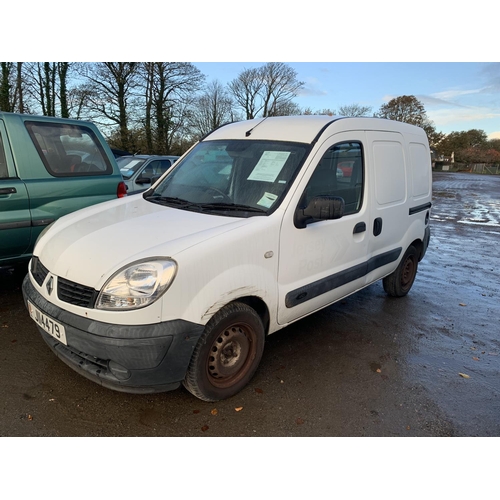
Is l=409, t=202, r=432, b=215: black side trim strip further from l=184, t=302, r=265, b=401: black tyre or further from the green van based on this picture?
the green van

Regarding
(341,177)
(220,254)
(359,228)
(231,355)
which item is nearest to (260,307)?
(231,355)

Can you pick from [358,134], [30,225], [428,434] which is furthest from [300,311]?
[30,225]

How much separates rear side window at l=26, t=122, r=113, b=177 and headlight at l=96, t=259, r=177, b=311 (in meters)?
2.72

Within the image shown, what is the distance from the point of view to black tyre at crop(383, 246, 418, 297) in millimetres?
4859

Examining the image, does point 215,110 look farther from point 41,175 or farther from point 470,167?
point 470,167

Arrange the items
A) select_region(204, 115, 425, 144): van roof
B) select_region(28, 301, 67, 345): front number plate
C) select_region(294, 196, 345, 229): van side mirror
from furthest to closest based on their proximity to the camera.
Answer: select_region(204, 115, 425, 144): van roof < select_region(294, 196, 345, 229): van side mirror < select_region(28, 301, 67, 345): front number plate

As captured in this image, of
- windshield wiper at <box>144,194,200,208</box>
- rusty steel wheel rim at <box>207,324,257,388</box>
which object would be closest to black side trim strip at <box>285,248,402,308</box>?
rusty steel wheel rim at <box>207,324,257,388</box>

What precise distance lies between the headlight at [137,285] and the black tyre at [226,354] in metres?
0.45

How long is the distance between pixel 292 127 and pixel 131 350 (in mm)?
2296

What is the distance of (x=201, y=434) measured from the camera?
248cm

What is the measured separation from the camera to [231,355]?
2.81 metres

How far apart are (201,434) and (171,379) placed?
42 cm

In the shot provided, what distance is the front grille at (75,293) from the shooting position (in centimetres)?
233

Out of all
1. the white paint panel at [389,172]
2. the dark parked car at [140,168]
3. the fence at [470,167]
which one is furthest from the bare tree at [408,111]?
the white paint panel at [389,172]
